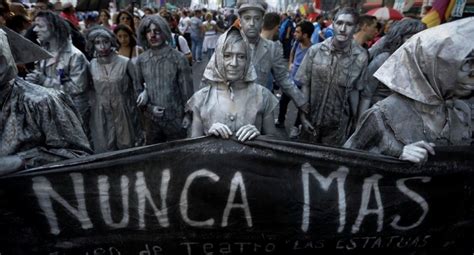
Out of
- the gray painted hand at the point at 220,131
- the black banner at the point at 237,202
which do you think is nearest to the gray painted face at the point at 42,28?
the black banner at the point at 237,202

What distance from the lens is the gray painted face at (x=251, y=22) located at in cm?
389

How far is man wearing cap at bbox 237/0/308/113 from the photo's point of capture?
390 cm

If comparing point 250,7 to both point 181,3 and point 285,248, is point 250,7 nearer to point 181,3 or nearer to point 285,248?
point 285,248

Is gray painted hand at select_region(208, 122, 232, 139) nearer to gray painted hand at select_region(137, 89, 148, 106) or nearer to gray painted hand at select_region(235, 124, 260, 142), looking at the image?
gray painted hand at select_region(235, 124, 260, 142)

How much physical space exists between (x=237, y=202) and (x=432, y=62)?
1.33 m

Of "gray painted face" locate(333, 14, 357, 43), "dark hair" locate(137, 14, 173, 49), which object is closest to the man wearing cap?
"gray painted face" locate(333, 14, 357, 43)

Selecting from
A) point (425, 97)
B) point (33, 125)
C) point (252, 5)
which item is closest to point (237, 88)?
point (425, 97)

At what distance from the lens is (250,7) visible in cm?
388

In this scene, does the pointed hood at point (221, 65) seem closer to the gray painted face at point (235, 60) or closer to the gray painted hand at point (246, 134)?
the gray painted face at point (235, 60)

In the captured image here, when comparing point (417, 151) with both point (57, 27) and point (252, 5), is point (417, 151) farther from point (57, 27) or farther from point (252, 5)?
point (57, 27)

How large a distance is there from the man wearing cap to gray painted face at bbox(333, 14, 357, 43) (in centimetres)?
65

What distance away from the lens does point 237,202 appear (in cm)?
212

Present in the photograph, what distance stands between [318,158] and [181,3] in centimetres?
3458

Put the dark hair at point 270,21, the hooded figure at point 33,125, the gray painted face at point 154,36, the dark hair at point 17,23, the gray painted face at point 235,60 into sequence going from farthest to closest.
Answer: the dark hair at point 270,21 < the dark hair at point 17,23 < the gray painted face at point 154,36 < the gray painted face at point 235,60 < the hooded figure at point 33,125
